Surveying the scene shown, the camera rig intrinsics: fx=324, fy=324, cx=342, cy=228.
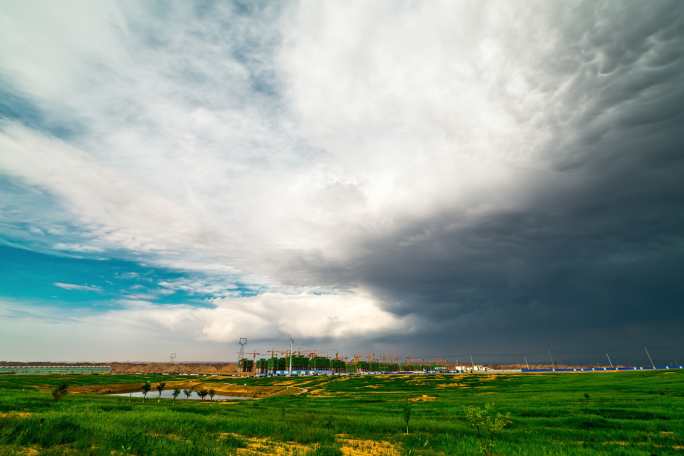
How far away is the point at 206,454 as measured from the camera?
17422 millimetres

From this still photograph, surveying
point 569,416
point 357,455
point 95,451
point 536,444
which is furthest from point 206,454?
point 569,416

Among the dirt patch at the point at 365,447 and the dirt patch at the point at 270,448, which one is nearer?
the dirt patch at the point at 270,448

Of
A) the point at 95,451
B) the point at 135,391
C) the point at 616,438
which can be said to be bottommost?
the point at 135,391

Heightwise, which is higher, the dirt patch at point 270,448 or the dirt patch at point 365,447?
the dirt patch at point 270,448

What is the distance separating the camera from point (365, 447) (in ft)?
77.2

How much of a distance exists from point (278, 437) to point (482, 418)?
51.7 feet

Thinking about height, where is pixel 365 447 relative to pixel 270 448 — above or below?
below

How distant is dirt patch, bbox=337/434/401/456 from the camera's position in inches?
849

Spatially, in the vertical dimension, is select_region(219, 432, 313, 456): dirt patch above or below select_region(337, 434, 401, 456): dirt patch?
above

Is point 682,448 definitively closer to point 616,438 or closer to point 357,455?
point 616,438

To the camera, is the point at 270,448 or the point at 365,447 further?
the point at 365,447

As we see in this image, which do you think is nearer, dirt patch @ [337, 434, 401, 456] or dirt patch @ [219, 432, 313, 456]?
dirt patch @ [219, 432, 313, 456]

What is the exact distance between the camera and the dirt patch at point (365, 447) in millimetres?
21558

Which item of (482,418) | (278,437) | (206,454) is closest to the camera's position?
(206,454)
